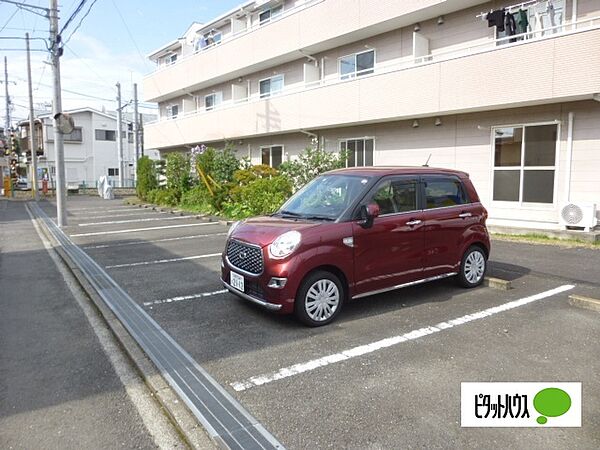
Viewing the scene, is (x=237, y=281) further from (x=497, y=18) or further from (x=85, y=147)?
A: (x=85, y=147)

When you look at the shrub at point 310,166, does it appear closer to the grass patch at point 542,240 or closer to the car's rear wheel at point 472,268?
the grass patch at point 542,240

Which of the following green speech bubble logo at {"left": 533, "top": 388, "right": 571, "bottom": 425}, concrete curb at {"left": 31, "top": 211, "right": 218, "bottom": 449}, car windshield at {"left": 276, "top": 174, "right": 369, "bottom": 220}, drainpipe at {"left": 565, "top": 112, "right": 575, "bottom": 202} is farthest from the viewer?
drainpipe at {"left": 565, "top": 112, "right": 575, "bottom": 202}

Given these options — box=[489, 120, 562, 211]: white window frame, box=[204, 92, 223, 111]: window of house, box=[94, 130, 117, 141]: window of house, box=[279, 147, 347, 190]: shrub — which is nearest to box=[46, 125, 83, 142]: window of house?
box=[94, 130, 117, 141]: window of house

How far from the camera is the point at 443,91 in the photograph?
10117 millimetres

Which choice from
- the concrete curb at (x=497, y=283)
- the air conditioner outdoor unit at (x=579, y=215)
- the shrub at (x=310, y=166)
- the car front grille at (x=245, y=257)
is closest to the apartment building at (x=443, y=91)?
the air conditioner outdoor unit at (x=579, y=215)

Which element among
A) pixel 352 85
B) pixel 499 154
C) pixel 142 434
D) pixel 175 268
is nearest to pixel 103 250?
pixel 175 268

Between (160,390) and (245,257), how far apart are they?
1.66 m

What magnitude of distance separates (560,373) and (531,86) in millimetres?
7241

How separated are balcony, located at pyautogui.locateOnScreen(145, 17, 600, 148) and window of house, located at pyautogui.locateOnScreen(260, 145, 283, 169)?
1.14 metres

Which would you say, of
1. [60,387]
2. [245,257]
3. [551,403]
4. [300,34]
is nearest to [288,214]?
[245,257]

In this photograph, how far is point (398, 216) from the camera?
4738 millimetres

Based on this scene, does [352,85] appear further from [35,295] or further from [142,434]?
[142,434]

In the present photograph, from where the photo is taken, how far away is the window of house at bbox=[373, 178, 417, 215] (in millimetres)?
4699

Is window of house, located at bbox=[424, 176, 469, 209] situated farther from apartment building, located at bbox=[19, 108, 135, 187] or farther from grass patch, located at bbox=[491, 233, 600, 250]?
apartment building, located at bbox=[19, 108, 135, 187]
